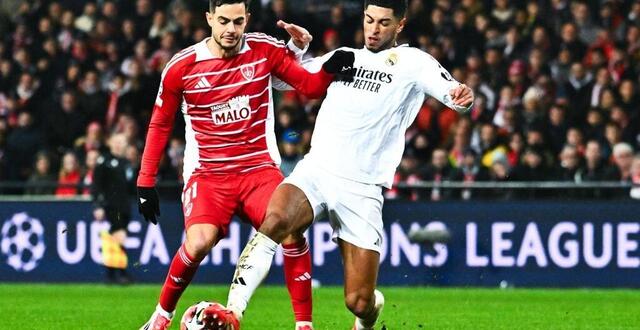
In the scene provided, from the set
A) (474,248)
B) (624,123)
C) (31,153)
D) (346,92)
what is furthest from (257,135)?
(31,153)

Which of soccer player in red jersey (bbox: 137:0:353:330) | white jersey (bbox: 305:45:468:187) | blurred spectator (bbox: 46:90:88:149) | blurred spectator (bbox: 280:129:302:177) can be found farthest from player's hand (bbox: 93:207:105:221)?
white jersey (bbox: 305:45:468:187)

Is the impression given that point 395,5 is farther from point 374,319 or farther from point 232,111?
point 374,319

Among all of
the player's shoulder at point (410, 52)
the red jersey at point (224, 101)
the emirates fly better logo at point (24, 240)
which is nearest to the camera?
the player's shoulder at point (410, 52)

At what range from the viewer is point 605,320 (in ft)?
39.7

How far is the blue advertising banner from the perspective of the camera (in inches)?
641

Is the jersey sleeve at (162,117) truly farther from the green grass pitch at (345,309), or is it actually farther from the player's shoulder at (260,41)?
the green grass pitch at (345,309)

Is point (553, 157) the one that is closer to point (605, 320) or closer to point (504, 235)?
point (504, 235)

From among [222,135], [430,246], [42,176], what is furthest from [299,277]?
[42,176]

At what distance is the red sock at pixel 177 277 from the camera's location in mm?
9375

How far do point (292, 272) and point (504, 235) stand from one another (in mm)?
7673

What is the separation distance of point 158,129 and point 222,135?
429 millimetres

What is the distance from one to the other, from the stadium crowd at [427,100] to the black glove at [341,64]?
311 inches

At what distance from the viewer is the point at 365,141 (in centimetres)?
897

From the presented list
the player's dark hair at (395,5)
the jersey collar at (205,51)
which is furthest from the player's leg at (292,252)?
the player's dark hair at (395,5)
